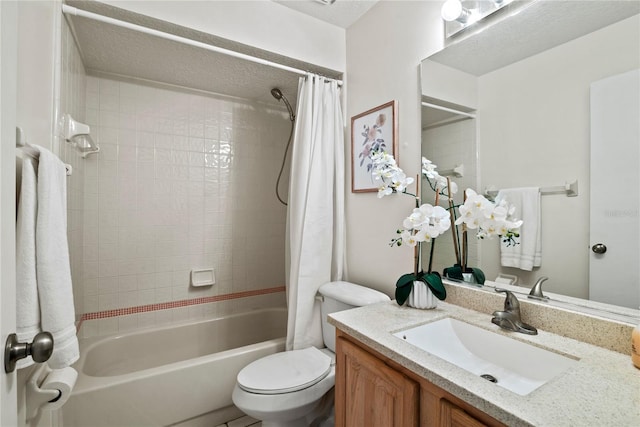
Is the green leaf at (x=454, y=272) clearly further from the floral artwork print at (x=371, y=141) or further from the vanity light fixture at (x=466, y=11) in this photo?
the vanity light fixture at (x=466, y=11)

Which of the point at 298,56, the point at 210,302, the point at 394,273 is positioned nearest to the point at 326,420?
the point at 394,273

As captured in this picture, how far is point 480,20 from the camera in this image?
1.26 m

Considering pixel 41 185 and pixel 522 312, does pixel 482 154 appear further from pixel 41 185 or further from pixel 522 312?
pixel 41 185

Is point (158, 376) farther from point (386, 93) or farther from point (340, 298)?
point (386, 93)

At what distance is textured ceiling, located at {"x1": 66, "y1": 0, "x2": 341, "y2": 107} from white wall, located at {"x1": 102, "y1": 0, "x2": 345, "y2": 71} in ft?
0.12

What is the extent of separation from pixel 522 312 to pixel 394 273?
642 millimetres

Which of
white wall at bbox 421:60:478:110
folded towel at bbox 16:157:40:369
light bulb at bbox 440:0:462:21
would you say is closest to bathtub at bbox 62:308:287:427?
folded towel at bbox 16:157:40:369

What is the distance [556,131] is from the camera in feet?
A: 3.38

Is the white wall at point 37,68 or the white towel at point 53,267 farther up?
the white wall at point 37,68

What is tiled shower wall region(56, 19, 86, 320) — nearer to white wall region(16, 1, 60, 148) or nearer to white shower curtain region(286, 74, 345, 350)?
white wall region(16, 1, 60, 148)

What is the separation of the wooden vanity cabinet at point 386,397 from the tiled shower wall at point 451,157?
613mm

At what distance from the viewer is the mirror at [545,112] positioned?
928 millimetres

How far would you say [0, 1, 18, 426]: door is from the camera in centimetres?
53

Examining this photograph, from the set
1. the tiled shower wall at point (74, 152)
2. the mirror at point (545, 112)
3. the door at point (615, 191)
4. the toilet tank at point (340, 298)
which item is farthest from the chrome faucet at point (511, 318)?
the tiled shower wall at point (74, 152)
